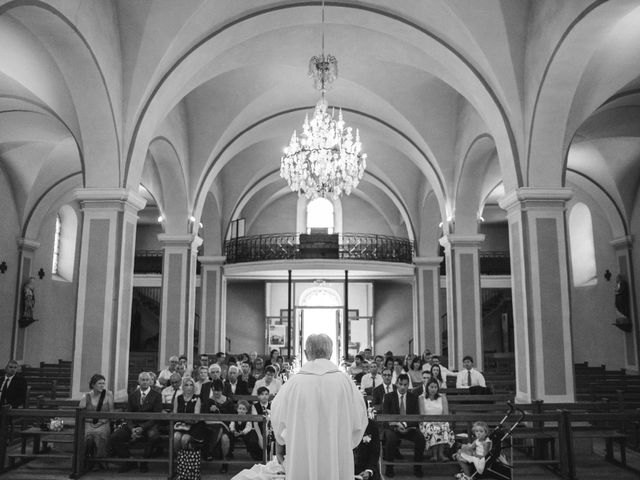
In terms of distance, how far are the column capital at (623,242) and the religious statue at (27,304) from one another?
16832mm

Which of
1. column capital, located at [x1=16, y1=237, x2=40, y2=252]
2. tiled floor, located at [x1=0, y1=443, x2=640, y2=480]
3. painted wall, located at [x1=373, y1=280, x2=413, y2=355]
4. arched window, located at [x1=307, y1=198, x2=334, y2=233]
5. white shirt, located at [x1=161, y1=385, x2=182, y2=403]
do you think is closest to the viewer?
tiled floor, located at [x1=0, y1=443, x2=640, y2=480]

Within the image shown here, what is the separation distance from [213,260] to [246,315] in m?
5.17

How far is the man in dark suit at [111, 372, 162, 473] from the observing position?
7.11m

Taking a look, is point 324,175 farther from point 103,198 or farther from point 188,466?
point 188,466

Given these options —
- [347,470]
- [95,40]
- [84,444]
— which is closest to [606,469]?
[347,470]

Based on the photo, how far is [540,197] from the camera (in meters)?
9.48

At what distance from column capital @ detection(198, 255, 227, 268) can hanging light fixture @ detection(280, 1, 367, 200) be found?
10264 mm

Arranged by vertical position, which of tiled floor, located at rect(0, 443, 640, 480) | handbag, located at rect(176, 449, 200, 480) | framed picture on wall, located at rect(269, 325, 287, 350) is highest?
framed picture on wall, located at rect(269, 325, 287, 350)

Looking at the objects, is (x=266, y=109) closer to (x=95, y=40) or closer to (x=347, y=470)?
(x=95, y=40)

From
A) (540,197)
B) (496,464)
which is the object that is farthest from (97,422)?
(540,197)

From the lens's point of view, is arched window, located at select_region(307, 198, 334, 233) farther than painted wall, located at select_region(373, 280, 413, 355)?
Yes

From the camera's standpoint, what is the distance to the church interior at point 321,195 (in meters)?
9.28

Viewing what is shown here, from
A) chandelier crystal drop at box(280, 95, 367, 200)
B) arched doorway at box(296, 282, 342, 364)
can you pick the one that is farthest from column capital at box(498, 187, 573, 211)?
arched doorway at box(296, 282, 342, 364)

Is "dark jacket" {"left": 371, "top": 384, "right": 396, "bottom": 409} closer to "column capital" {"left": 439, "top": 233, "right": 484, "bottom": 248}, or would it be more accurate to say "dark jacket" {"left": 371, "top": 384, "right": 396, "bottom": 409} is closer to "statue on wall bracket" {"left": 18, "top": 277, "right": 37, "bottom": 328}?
"column capital" {"left": 439, "top": 233, "right": 484, "bottom": 248}
